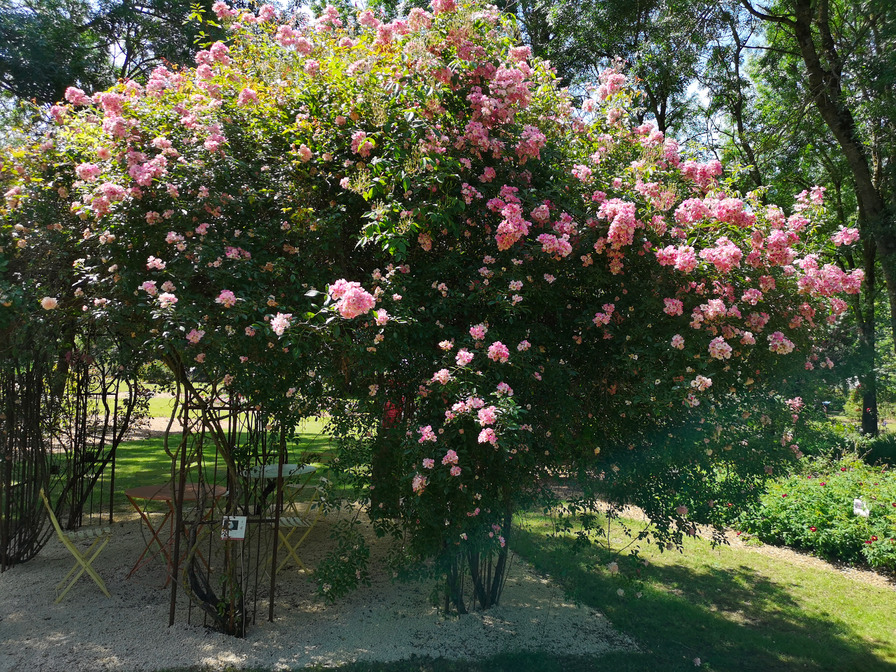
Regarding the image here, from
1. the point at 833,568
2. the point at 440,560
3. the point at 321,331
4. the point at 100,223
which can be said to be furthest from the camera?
the point at 833,568

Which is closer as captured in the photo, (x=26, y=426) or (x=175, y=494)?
(x=175, y=494)

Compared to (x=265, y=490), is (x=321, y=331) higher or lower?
higher

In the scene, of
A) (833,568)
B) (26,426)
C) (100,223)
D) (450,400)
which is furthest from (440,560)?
(833,568)

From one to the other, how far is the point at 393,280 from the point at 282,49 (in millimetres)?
1703

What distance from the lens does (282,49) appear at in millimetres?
3506

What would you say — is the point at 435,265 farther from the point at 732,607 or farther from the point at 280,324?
the point at 732,607

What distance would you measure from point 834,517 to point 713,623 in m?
2.62

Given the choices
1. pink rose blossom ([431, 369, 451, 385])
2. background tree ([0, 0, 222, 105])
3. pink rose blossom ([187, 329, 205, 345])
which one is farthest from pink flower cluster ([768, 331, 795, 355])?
background tree ([0, 0, 222, 105])

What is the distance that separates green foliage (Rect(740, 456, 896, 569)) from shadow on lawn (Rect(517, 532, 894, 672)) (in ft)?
2.80

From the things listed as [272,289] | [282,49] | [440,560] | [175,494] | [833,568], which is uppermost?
[282,49]

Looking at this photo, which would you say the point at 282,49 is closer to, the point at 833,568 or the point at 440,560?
the point at 440,560

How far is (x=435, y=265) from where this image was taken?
3145mm

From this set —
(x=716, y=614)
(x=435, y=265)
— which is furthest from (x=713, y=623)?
(x=435, y=265)

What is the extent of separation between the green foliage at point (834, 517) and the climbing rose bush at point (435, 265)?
2994 millimetres
